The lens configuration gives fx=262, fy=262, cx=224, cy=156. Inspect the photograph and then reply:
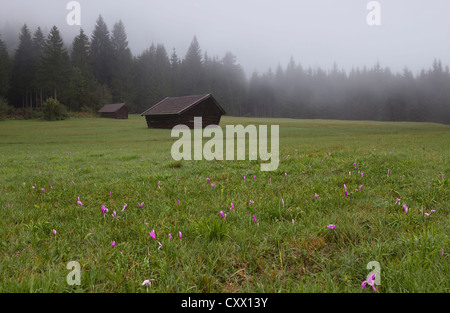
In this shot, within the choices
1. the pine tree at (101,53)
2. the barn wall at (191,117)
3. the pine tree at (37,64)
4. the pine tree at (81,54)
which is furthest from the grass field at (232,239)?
the pine tree at (101,53)

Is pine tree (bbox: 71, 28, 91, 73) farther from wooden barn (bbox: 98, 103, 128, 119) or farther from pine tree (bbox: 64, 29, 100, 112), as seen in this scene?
wooden barn (bbox: 98, 103, 128, 119)

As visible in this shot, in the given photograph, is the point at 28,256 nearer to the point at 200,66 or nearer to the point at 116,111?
the point at 116,111

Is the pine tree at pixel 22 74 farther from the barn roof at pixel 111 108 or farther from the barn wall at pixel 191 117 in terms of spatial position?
the barn wall at pixel 191 117

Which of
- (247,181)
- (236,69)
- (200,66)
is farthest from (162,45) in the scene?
(247,181)

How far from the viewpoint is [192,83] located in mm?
109688

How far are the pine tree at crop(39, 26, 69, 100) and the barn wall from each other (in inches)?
1818

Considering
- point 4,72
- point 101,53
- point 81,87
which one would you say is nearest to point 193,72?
point 101,53

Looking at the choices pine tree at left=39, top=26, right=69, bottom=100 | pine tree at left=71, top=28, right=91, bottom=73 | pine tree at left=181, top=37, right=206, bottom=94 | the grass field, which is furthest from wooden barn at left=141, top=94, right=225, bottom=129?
pine tree at left=181, top=37, right=206, bottom=94

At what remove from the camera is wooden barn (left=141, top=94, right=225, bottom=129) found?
4456cm

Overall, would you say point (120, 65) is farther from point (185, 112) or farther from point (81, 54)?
point (185, 112)

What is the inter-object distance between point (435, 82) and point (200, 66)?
117 meters

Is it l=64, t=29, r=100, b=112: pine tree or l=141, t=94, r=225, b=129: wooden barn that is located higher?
l=64, t=29, r=100, b=112: pine tree

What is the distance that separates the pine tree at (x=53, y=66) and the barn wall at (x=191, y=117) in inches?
1818

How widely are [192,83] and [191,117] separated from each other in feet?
225
